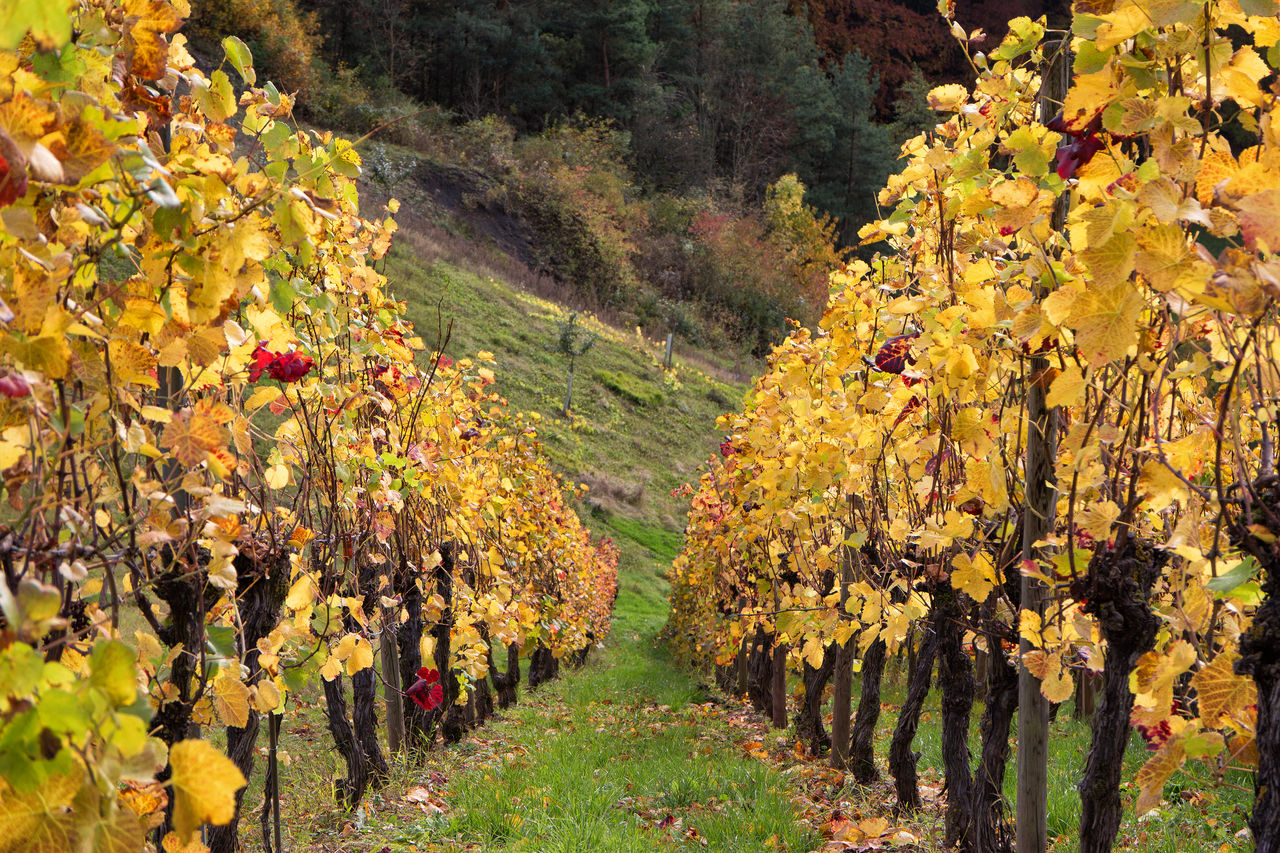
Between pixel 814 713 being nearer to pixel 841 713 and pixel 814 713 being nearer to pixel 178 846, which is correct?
pixel 841 713

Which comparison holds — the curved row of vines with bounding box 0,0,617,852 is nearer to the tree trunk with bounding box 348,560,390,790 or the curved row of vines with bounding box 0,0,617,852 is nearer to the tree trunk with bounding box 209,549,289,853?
the tree trunk with bounding box 209,549,289,853

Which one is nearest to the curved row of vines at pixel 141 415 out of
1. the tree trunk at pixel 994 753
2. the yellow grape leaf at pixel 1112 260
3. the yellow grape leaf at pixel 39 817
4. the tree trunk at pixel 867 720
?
the yellow grape leaf at pixel 39 817

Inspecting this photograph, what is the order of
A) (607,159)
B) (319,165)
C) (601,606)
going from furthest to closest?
(607,159)
(601,606)
(319,165)

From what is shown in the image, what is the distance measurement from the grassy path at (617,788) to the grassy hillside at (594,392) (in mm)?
12653

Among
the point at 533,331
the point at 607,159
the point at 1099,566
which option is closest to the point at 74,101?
the point at 1099,566

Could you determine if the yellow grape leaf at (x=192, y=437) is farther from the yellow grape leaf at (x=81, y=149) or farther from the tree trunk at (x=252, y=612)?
the tree trunk at (x=252, y=612)

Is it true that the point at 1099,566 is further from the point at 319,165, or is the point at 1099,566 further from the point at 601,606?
the point at 601,606

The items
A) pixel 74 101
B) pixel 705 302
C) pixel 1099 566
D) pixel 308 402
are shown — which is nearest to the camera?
pixel 74 101

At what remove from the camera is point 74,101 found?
1186mm

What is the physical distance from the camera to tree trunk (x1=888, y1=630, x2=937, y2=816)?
5008mm

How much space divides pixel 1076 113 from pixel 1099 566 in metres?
1.14

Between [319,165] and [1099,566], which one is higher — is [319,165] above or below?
above

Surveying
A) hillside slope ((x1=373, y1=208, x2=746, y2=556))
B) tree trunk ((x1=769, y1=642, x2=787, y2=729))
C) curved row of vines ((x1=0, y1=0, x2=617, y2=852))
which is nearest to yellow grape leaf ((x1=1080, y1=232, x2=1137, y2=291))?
curved row of vines ((x1=0, y1=0, x2=617, y2=852))

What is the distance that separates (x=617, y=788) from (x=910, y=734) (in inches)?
85.2
